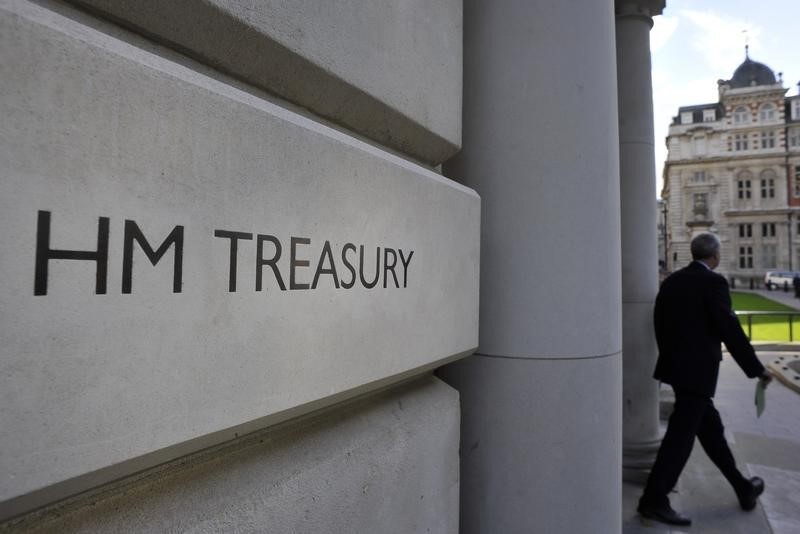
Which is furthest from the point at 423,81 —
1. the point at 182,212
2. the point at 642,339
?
the point at 642,339

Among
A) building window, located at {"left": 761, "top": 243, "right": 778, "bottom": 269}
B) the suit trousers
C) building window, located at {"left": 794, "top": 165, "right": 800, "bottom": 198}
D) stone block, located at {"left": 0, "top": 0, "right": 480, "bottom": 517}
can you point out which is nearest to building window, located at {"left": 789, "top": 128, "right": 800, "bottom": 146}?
building window, located at {"left": 794, "top": 165, "right": 800, "bottom": 198}

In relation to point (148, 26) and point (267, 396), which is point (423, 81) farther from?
point (267, 396)

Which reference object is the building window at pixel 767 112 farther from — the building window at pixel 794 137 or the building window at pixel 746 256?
the building window at pixel 746 256

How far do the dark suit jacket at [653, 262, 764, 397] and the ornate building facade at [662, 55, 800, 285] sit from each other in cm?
5374

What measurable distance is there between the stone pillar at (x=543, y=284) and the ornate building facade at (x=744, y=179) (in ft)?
182

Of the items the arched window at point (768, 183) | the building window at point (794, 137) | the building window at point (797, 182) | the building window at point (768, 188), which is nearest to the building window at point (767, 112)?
the building window at point (794, 137)

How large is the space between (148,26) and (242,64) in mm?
239

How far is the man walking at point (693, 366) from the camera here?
11.5 feet

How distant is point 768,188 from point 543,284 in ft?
199

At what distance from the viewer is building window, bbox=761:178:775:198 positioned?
1972 inches

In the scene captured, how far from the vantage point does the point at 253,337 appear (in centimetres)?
113

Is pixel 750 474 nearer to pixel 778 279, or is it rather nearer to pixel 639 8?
pixel 639 8

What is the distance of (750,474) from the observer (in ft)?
14.7

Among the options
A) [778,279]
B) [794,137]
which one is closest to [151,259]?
[778,279]
